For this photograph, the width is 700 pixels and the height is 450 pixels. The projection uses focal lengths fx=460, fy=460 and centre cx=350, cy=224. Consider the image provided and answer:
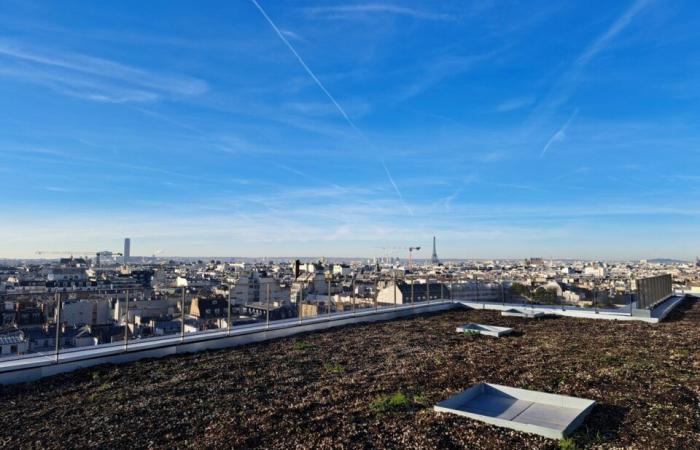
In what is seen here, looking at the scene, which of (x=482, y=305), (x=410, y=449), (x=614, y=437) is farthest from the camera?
(x=482, y=305)

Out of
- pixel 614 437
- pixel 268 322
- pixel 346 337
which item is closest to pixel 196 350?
pixel 268 322

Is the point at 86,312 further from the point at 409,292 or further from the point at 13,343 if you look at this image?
the point at 409,292

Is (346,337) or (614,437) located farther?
(346,337)

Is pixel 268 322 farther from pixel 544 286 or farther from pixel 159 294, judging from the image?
pixel 544 286

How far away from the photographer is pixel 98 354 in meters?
7.02

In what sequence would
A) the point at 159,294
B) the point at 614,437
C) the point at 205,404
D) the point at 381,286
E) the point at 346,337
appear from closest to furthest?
the point at 614,437 < the point at 205,404 < the point at 159,294 < the point at 346,337 < the point at 381,286

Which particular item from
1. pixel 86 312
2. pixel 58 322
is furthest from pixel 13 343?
pixel 86 312

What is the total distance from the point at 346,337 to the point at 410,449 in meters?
6.04

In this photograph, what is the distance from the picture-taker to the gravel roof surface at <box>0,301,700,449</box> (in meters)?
4.05

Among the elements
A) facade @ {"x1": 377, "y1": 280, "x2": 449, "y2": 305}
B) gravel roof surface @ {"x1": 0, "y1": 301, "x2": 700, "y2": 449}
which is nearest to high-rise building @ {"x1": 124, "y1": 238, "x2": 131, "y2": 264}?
facade @ {"x1": 377, "y1": 280, "x2": 449, "y2": 305}

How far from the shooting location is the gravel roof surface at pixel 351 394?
4051mm

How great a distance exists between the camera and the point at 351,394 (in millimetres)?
5395

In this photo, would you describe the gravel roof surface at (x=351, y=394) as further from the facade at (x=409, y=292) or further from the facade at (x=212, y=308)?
the facade at (x=409, y=292)

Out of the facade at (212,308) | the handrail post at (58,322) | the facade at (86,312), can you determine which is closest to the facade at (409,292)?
the facade at (212,308)
